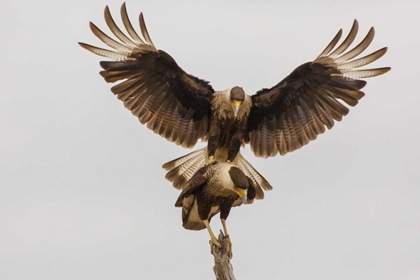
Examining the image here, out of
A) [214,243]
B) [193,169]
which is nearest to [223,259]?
[214,243]

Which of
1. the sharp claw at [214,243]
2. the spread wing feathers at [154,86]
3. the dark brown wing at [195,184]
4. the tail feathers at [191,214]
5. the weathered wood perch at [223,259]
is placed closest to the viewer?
the weathered wood perch at [223,259]

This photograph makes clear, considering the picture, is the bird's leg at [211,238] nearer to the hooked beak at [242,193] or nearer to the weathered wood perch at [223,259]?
the weathered wood perch at [223,259]

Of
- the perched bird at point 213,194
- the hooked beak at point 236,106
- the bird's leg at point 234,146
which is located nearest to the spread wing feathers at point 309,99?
the bird's leg at point 234,146

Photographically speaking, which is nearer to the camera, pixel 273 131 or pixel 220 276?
pixel 220 276

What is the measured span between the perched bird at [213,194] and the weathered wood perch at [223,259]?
6cm

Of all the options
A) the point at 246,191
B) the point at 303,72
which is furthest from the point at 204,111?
the point at 246,191

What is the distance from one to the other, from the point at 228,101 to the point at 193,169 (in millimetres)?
905

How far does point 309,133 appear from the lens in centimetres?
1281

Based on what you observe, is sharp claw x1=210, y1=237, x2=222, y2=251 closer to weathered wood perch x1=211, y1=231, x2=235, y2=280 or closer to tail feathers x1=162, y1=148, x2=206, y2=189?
weathered wood perch x1=211, y1=231, x2=235, y2=280

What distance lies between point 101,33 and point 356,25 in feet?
9.39

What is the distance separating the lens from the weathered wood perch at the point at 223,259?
10.7 metres

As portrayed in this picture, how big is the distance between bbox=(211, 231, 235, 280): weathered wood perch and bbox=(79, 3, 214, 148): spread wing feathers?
2.04 m

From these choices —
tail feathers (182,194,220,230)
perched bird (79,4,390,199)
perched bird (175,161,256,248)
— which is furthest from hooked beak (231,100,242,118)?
tail feathers (182,194,220,230)

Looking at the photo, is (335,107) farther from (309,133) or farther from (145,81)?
(145,81)
